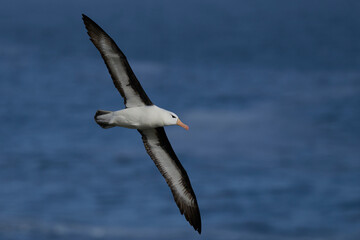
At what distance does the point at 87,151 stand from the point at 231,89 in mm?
43169

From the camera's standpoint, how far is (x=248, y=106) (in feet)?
609

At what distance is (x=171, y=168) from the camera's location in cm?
2105

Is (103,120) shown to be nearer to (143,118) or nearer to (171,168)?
(143,118)

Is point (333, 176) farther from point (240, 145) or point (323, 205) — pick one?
point (240, 145)

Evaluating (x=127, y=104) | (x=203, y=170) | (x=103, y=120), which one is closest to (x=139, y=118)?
(x=127, y=104)

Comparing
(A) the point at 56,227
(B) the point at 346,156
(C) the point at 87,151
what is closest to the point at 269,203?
(B) the point at 346,156

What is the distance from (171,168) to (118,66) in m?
3.54

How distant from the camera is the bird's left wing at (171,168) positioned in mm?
20547

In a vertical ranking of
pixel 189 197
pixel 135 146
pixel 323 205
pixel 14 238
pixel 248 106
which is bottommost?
pixel 189 197

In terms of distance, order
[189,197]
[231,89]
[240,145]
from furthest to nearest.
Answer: [231,89] < [240,145] < [189,197]

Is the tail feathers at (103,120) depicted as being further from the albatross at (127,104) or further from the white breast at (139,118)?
the white breast at (139,118)

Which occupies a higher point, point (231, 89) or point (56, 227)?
point (231, 89)

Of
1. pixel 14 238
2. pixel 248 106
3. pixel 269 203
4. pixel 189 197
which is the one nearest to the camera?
pixel 189 197

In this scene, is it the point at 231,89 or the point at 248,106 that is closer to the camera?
the point at 248,106
